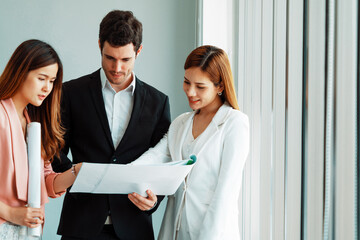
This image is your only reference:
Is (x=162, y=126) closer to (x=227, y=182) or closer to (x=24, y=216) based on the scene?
(x=227, y=182)

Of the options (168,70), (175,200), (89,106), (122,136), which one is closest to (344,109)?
(175,200)

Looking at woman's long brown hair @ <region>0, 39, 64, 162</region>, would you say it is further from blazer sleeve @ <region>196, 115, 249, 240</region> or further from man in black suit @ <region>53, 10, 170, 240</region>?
blazer sleeve @ <region>196, 115, 249, 240</region>

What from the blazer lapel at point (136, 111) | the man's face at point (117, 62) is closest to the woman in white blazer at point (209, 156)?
the blazer lapel at point (136, 111)

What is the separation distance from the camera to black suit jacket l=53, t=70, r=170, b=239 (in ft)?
6.16

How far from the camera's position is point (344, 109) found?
1.47m

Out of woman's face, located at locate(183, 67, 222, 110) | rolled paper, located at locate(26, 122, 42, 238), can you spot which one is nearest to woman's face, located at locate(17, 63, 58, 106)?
rolled paper, located at locate(26, 122, 42, 238)

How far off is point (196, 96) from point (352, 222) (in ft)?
2.46

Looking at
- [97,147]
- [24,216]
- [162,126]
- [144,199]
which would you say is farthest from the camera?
[162,126]

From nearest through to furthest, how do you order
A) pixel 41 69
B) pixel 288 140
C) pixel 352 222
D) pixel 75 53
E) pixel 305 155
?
pixel 352 222 → pixel 41 69 → pixel 305 155 → pixel 288 140 → pixel 75 53

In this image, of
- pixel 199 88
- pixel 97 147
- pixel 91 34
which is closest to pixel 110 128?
pixel 97 147

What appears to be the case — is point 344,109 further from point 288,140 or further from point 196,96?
point 196,96

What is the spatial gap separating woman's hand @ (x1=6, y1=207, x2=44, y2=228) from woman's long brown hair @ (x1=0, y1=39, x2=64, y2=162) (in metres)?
0.28

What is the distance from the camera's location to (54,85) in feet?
5.66

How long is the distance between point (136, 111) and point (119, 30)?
36 centimetres
